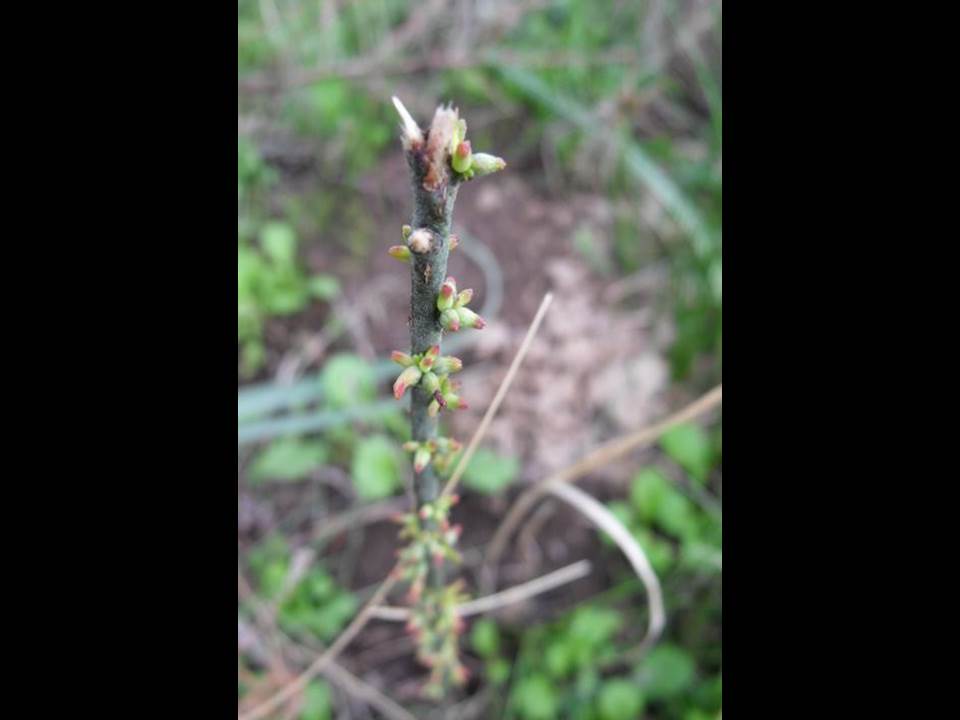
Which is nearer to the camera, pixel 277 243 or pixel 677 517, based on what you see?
pixel 677 517

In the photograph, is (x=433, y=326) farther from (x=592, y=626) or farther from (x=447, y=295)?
(x=592, y=626)

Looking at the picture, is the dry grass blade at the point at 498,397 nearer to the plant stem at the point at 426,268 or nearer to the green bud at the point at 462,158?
the plant stem at the point at 426,268

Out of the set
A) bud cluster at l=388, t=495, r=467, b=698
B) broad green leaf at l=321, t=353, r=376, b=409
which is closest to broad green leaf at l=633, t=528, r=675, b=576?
bud cluster at l=388, t=495, r=467, b=698

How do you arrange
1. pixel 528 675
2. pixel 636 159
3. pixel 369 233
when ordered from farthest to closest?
1. pixel 369 233
2. pixel 636 159
3. pixel 528 675

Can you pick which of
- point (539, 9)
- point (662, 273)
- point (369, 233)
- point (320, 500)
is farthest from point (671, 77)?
point (320, 500)

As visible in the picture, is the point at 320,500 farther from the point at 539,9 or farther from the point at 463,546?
the point at 539,9

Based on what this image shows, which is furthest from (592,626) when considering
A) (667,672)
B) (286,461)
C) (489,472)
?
(286,461)
